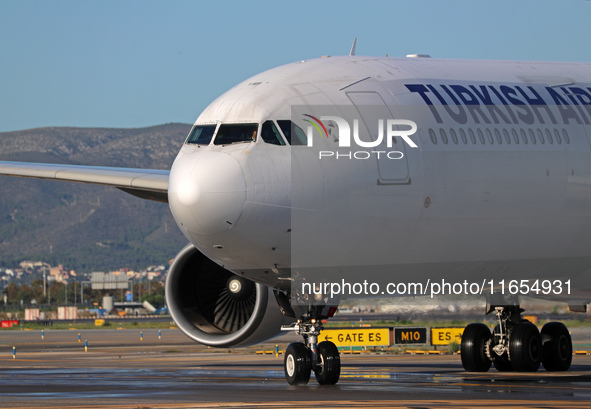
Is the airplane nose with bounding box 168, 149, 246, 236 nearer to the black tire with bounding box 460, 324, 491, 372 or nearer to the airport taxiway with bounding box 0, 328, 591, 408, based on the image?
the airport taxiway with bounding box 0, 328, 591, 408

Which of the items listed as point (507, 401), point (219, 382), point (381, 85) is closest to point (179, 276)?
point (219, 382)

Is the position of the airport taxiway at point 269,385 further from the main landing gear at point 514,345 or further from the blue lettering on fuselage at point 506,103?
the blue lettering on fuselage at point 506,103

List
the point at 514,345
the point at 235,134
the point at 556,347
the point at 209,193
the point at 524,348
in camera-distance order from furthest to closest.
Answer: the point at 556,347, the point at 514,345, the point at 524,348, the point at 235,134, the point at 209,193

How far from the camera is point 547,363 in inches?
808

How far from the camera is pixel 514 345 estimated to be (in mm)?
19328

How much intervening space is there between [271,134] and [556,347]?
27.8 ft

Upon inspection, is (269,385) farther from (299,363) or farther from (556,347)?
(556,347)

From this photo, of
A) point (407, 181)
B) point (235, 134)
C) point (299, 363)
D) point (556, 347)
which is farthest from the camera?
point (556, 347)

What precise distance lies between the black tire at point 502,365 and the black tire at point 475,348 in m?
0.27

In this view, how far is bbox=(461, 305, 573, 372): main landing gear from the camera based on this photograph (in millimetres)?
19312

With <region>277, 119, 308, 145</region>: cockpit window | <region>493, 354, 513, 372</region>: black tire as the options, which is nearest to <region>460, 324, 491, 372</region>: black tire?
<region>493, 354, 513, 372</region>: black tire

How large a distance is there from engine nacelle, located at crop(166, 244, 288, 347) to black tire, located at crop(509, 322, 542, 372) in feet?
13.5

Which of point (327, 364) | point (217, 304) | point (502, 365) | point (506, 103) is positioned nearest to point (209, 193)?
point (327, 364)

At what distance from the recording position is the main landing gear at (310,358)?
1580 cm
